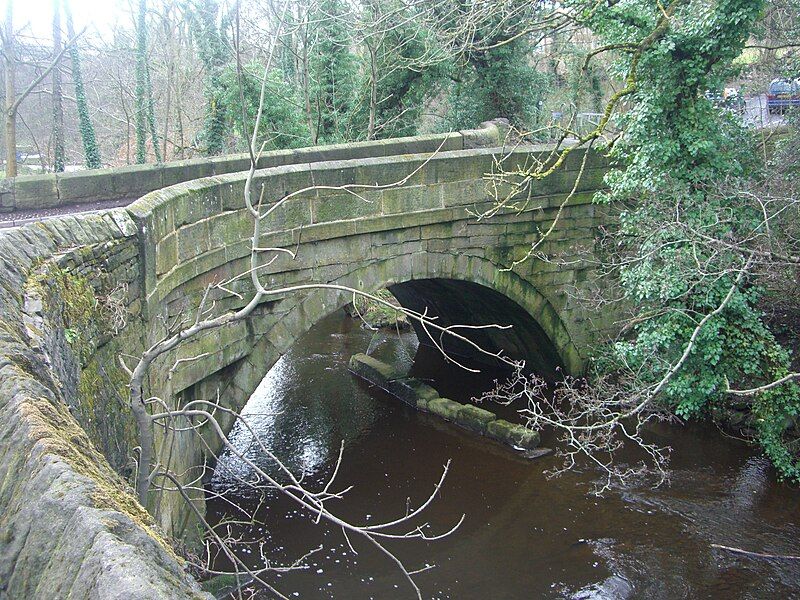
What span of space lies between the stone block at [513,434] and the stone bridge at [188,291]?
1819mm

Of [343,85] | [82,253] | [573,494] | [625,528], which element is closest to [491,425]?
[573,494]

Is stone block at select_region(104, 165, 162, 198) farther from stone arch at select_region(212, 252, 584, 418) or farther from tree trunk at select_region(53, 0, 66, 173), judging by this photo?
tree trunk at select_region(53, 0, 66, 173)

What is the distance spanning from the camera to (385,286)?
9750 millimetres

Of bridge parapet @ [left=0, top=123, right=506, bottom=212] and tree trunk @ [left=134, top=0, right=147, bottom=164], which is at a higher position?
tree trunk @ [left=134, top=0, right=147, bottom=164]

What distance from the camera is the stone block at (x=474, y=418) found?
11.2 meters

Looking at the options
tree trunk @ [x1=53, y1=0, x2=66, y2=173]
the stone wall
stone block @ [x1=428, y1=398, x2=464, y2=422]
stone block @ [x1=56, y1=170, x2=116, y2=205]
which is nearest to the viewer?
the stone wall

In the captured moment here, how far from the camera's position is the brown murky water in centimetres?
778

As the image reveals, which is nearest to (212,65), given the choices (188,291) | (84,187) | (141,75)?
(141,75)

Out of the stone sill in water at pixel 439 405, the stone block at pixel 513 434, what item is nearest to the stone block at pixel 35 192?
the stone sill in water at pixel 439 405

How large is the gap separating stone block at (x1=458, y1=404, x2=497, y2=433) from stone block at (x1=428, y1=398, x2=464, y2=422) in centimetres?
10

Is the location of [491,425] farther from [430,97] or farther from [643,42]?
[430,97]

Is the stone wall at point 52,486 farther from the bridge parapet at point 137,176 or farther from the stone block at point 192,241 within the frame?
the bridge parapet at point 137,176

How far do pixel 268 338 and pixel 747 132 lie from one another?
698 centimetres

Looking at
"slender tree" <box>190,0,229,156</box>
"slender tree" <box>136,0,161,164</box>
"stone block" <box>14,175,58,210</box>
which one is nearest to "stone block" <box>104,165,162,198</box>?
"stone block" <box>14,175,58,210</box>
